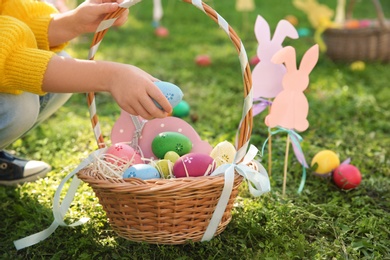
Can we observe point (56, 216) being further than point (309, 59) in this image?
Result: No

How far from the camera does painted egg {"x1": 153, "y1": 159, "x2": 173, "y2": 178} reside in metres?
1.53

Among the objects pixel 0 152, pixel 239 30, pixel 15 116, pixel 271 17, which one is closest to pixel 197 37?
pixel 239 30

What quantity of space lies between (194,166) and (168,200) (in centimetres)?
13

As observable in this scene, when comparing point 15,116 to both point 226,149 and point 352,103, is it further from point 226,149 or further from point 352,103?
point 352,103

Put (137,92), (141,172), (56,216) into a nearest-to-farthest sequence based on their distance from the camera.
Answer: (137,92)
(141,172)
(56,216)

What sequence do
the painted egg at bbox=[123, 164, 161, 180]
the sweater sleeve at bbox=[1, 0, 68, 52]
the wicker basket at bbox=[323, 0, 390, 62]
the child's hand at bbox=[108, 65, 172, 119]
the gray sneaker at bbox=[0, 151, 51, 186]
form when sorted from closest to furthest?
the child's hand at bbox=[108, 65, 172, 119], the painted egg at bbox=[123, 164, 161, 180], the sweater sleeve at bbox=[1, 0, 68, 52], the gray sneaker at bbox=[0, 151, 51, 186], the wicker basket at bbox=[323, 0, 390, 62]

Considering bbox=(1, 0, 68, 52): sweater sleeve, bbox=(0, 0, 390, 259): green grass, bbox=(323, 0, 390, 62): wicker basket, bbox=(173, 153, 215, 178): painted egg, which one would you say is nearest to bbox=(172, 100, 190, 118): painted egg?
bbox=(0, 0, 390, 259): green grass

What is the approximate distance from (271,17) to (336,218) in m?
3.50

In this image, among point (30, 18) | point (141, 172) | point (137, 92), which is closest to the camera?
point (137, 92)

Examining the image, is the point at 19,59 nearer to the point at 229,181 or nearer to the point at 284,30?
the point at 229,181

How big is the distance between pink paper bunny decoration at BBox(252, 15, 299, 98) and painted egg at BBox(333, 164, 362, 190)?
40 centimetres

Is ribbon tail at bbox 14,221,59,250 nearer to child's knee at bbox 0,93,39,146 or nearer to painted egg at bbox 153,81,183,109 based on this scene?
child's knee at bbox 0,93,39,146

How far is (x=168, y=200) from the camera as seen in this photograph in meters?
1.39

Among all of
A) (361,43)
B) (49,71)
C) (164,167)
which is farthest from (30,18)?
(361,43)
